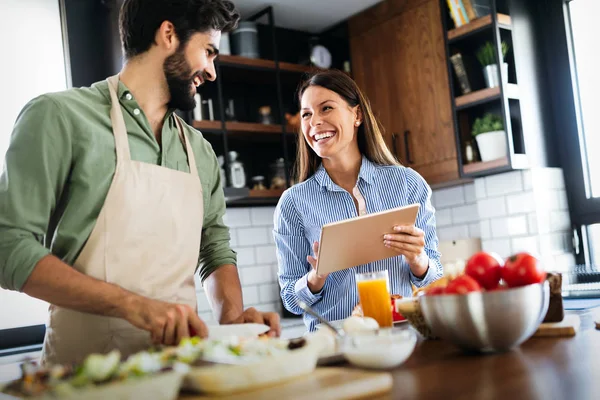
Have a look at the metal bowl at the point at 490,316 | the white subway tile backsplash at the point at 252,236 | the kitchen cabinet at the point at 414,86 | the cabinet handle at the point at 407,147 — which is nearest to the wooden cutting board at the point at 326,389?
the metal bowl at the point at 490,316

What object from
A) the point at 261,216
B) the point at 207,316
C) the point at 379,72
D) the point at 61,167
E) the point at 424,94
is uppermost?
the point at 379,72

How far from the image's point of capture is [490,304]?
1.22 m

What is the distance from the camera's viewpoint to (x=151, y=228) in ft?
5.68

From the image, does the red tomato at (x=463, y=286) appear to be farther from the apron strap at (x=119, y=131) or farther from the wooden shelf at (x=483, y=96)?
the wooden shelf at (x=483, y=96)

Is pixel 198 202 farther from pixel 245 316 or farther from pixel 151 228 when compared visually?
pixel 245 316

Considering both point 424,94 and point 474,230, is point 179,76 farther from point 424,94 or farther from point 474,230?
point 474,230

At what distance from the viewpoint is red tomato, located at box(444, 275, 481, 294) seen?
48.8 inches

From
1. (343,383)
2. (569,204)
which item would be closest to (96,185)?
(343,383)

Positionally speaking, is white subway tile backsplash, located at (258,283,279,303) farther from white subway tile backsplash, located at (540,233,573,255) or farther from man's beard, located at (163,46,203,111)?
man's beard, located at (163,46,203,111)

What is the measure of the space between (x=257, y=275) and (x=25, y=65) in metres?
1.99

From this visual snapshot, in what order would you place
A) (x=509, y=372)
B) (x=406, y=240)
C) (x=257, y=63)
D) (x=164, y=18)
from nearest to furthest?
(x=509, y=372) < (x=164, y=18) < (x=406, y=240) < (x=257, y=63)

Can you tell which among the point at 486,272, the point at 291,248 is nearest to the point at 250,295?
the point at 291,248

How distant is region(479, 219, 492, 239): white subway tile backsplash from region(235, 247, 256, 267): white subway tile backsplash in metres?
1.54

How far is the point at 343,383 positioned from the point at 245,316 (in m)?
0.72
